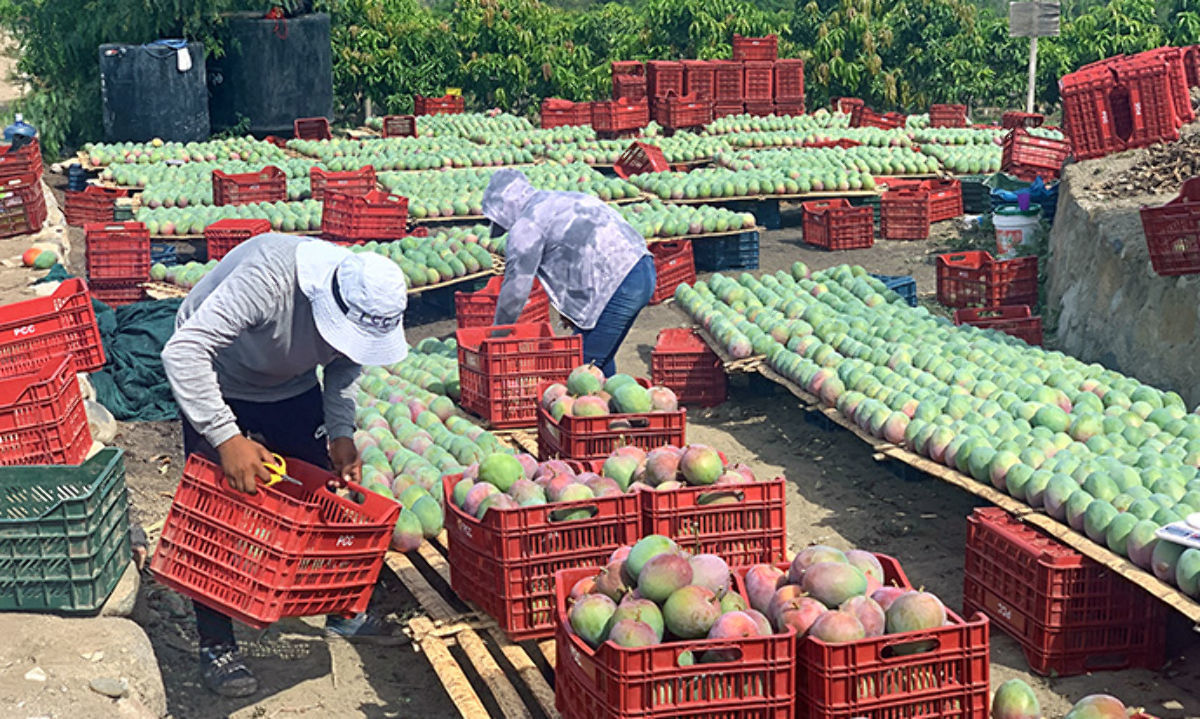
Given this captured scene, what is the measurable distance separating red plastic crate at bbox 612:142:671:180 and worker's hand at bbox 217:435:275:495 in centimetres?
1245

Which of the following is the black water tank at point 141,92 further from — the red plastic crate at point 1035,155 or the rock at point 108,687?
the rock at point 108,687

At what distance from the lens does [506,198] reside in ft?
26.9

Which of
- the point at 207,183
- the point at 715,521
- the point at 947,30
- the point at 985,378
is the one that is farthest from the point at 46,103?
the point at 715,521

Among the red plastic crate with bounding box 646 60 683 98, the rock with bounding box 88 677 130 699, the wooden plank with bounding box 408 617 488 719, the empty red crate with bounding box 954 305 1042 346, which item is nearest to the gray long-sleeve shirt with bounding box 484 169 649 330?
the wooden plank with bounding box 408 617 488 719

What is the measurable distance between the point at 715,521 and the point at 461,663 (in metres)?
1.18

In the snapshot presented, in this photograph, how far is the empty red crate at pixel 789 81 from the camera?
884 inches

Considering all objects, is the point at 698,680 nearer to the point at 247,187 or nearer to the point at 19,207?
the point at 19,207

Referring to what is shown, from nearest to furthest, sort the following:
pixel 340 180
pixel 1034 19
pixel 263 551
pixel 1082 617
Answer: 1. pixel 263 551
2. pixel 1082 617
3. pixel 340 180
4. pixel 1034 19

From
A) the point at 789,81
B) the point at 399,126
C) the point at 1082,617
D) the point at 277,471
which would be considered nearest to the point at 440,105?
the point at 399,126

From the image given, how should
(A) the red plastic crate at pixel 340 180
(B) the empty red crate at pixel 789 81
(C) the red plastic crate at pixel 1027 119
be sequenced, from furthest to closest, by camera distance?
(B) the empty red crate at pixel 789 81
(C) the red plastic crate at pixel 1027 119
(A) the red plastic crate at pixel 340 180

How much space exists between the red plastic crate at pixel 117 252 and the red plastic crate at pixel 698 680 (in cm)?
923

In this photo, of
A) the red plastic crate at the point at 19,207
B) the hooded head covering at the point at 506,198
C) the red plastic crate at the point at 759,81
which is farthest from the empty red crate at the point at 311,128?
the hooded head covering at the point at 506,198

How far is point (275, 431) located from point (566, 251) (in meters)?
2.91

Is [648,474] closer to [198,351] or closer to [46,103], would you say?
[198,351]
